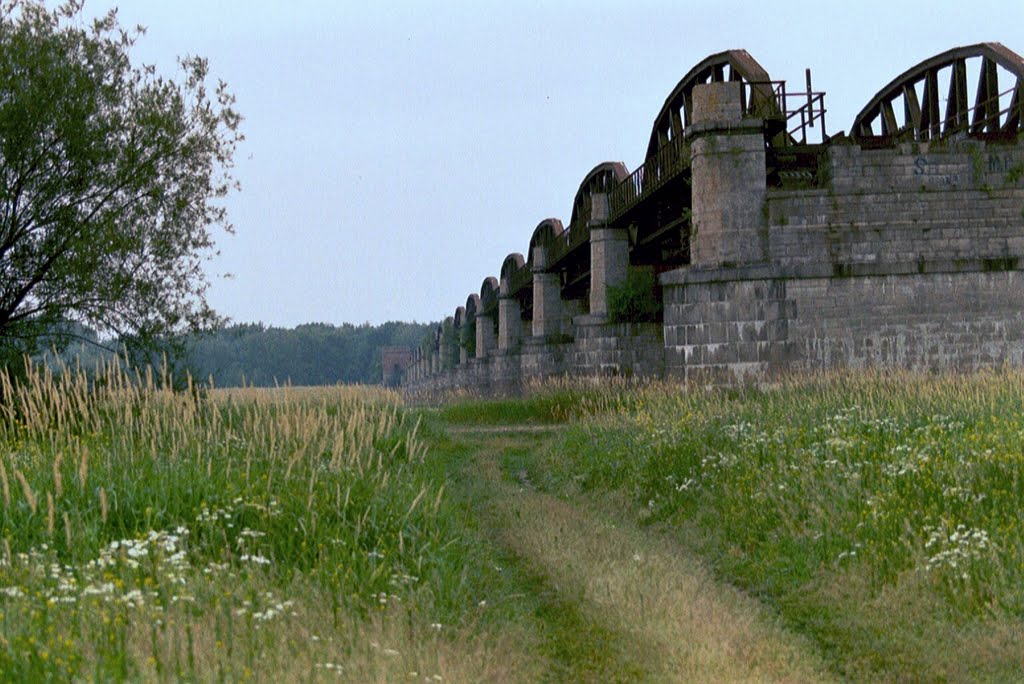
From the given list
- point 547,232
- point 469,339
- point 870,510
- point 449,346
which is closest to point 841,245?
point 870,510

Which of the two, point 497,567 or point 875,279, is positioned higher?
point 875,279

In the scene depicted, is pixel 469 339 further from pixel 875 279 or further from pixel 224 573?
pixel 224 573

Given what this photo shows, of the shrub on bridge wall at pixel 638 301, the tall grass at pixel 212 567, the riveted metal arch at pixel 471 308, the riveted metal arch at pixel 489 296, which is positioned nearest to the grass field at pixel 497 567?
the tall grass at pixel 212 567

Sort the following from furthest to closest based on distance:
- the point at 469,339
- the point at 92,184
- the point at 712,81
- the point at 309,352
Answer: the point at 309,352, the point at 469,339, the point at 712,81, the point at 92,184

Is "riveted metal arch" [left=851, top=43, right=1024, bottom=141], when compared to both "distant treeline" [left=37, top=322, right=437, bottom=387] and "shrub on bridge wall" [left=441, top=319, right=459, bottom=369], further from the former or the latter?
"shrub on bridge wall" [left=441, top=319, right=459, bottom=369]

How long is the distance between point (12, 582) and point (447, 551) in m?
2.70

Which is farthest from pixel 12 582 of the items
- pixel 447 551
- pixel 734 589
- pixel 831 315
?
pixel 831 315

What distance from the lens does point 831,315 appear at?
24812 millimetres

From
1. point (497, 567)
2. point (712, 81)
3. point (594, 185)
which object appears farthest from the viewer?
point (594, 185)

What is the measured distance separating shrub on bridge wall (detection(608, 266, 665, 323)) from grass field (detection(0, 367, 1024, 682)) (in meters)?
26.4

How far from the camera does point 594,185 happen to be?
5006cm

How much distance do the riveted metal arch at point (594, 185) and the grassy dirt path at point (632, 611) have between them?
3007 centimetres

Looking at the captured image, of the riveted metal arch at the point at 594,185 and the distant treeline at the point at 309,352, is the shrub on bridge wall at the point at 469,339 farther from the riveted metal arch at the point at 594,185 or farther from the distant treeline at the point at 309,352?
the riveted metal arch at the point at 594,185

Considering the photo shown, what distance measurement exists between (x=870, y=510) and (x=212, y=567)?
5149 millimetres
